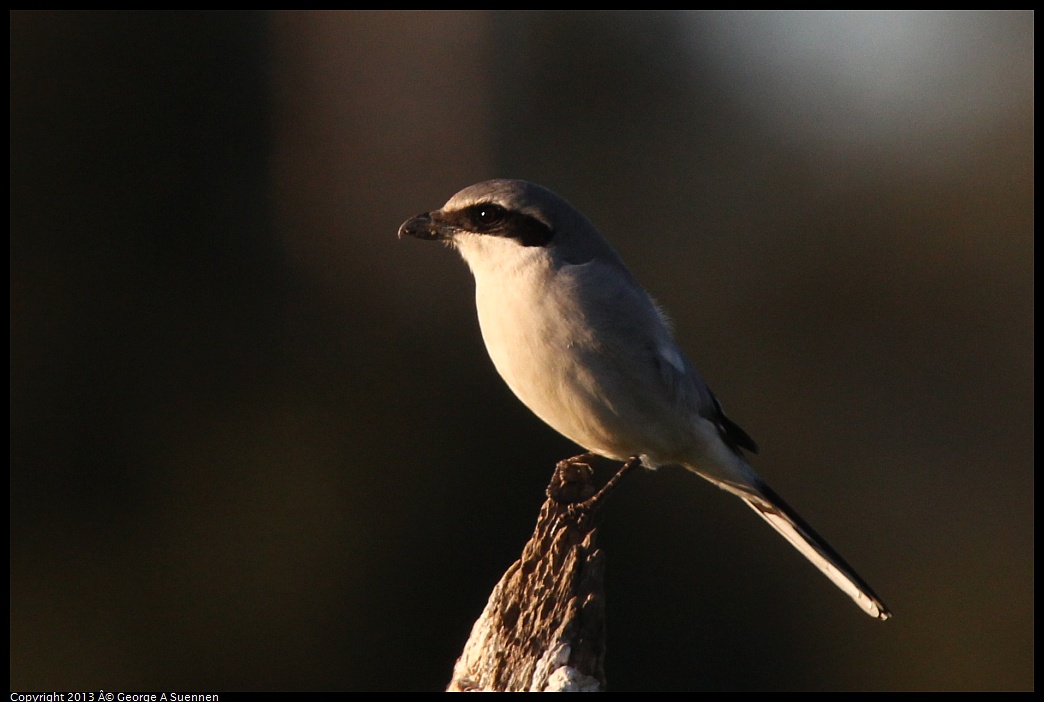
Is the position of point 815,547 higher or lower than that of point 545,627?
lower

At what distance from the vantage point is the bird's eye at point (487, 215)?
3785 millimetres

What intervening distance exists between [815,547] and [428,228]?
1.77 meters

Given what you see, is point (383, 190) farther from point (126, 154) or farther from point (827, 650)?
point (827, 650)

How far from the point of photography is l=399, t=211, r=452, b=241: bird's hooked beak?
3.91 meters

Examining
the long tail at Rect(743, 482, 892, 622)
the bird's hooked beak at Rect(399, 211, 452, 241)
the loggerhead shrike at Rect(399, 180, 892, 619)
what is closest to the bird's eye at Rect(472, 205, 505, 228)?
the loggerhead shrike at Rect(399, 180, 892, 619)

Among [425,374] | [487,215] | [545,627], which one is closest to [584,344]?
[487,215]

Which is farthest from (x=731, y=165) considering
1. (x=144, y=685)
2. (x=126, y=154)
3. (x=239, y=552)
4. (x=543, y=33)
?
(x=144, y=685)

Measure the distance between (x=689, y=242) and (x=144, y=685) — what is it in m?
5.92

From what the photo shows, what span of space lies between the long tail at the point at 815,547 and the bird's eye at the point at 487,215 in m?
1.32

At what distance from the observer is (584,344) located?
11.4ft

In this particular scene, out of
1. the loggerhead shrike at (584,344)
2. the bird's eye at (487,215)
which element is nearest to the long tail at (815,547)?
the loggerhead shrike at (584,344)

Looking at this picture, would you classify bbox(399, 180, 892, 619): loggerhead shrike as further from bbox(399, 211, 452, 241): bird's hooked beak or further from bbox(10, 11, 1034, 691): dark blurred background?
bbox(10, 11, 1034, 691): dark blurred background

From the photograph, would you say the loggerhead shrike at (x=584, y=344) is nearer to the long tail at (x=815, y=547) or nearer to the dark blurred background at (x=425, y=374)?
the long tail at (x=815, y=547)

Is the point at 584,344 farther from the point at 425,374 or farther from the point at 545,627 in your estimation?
the point at 425,374
